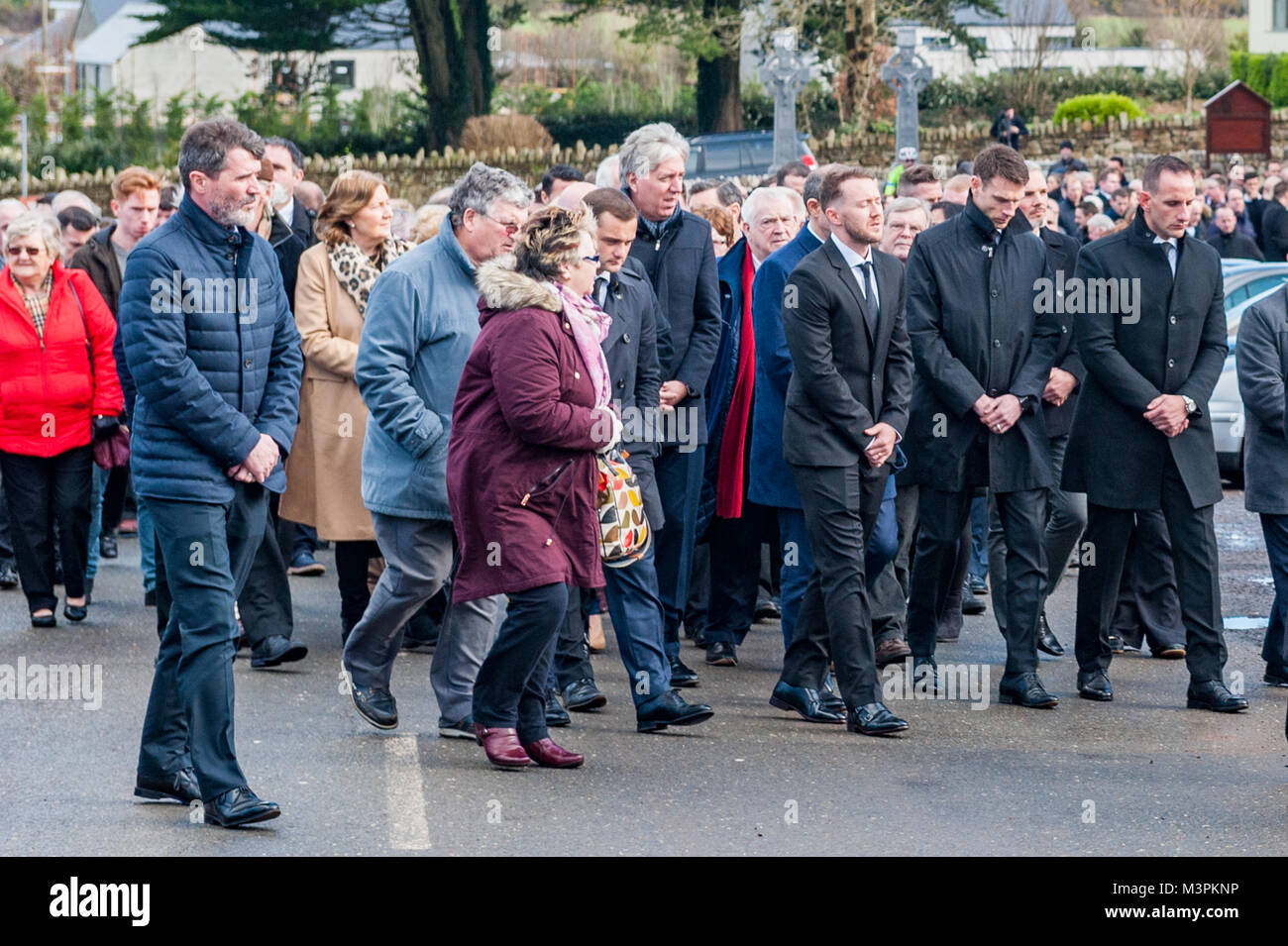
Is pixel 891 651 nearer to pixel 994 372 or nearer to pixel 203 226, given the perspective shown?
pixel 994 372

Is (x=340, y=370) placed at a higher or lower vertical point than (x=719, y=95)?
lower

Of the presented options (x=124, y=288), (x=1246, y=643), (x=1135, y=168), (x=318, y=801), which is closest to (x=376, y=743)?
(x=318, y=801)

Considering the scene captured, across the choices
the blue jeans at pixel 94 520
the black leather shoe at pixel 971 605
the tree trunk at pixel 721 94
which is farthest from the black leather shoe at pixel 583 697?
the tree trunk at pixel 721 94

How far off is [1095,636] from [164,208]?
701 centimetres

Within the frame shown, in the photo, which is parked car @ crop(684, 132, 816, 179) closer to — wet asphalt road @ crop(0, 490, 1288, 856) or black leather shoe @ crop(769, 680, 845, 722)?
wet asphalt road @ crop(0, 490, 1288, 856)

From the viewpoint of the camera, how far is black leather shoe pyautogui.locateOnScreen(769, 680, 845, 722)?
308 inches

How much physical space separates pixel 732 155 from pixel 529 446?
A: 26560 mm

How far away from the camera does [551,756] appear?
7062mm

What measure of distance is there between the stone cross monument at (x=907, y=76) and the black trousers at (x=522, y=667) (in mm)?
17833

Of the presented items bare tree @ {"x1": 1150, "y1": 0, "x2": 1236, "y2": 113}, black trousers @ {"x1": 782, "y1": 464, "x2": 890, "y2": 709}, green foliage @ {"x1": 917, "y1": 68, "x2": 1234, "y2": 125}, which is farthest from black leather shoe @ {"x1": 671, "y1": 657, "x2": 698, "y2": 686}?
bare tree @ {"x1": 1150, "y1": 0, "x2": 1236, "y2": 113}

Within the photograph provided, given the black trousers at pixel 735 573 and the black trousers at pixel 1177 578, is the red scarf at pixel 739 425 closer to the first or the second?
the black trousers at pixel 735 573

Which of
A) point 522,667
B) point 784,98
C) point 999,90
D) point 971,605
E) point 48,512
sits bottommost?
point 971,605

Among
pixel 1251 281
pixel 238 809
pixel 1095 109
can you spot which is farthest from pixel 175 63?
pixel 238 809

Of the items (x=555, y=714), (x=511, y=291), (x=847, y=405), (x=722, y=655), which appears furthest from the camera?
(x=722, y=655)
